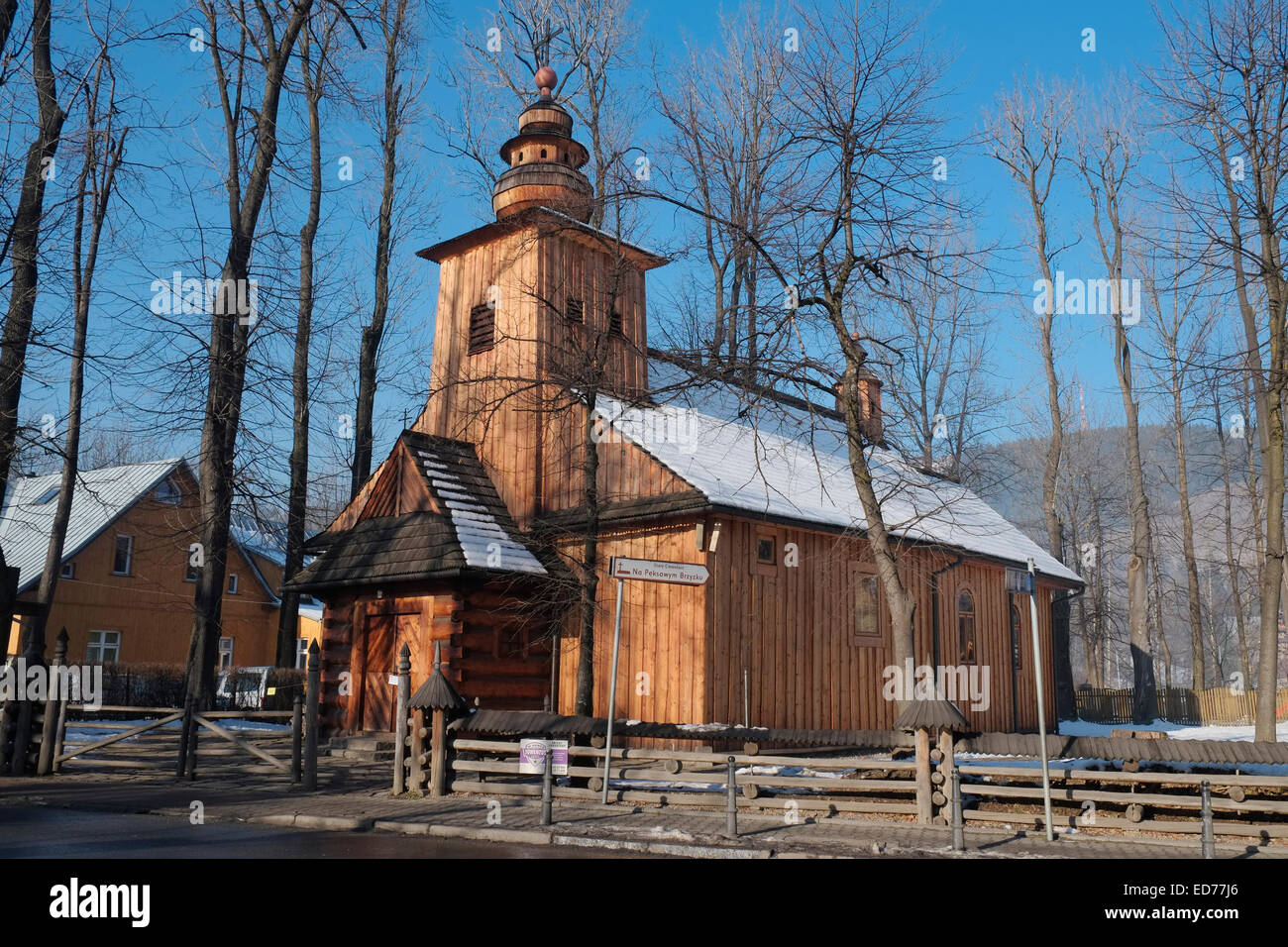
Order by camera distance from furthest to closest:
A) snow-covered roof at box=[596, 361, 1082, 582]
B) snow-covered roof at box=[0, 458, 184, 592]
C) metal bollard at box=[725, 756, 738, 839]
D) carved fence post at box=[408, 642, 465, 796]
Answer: snow-covered roof at box=[0, 458, 184, 592], snow-covered roof at box=[596, 361, 1082, 582], carved fence post at box=[408, 642, 465, 796], metal bollard at box=[725, 756, 738, 839]

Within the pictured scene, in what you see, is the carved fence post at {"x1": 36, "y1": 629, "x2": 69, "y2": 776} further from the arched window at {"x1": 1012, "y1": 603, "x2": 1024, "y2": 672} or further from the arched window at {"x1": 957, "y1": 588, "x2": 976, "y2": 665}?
the arched window at {"x1": 1012, "y1": 603, "x2": 1024, "y2": 672}

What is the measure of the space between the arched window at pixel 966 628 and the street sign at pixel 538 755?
14.5m

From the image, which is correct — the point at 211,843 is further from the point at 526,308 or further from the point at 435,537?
the point at 526,308

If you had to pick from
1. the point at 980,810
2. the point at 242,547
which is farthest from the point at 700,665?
the point at 242,547

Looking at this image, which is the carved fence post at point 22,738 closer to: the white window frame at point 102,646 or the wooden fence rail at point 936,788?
the wooden fence rail at point 936,788

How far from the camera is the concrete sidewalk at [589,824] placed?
32.1 feet

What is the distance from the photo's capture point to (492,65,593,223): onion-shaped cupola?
74.5 feet

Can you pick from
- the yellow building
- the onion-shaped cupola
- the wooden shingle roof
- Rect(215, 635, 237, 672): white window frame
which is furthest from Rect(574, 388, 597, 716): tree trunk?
Rect(215, 635, 237, 672): white window frame

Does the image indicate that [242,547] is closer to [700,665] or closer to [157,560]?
[157,560]

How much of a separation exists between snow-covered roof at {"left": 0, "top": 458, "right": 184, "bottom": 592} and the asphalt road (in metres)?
28.4

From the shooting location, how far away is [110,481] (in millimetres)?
41781

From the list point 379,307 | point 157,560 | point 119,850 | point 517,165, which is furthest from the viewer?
point 157,560
